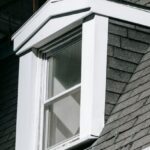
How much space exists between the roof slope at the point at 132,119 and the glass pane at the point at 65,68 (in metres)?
0.73

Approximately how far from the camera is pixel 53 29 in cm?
948

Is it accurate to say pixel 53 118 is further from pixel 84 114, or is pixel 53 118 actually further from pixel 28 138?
pixel 84 114

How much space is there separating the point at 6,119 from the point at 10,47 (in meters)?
1.18

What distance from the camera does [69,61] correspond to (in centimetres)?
945

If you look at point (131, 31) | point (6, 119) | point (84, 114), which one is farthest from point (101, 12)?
point (6, 119)

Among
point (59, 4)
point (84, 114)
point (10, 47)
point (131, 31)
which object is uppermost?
point (10, 47)

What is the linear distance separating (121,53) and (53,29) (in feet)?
3.00

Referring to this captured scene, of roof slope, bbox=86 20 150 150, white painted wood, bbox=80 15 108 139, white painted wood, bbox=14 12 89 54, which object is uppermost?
white painted wood, bbox=14 12 89 54

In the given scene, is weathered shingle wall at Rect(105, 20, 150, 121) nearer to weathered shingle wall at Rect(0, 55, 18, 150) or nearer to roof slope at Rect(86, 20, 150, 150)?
roof slope at Rect(86, 20, 150, 150)

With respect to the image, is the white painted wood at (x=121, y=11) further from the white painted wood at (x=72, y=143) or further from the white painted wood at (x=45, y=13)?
the white painted wood at (x=72, y=143)

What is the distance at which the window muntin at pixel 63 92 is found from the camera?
9.09m

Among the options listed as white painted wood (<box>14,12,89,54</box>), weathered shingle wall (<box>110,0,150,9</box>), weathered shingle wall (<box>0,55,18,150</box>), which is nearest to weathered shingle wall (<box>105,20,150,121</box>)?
weathered shingle wall (<box>110,0,150,9</box>)

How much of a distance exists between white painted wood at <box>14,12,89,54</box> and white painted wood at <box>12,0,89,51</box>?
65mm

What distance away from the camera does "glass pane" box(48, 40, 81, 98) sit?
9.30m
